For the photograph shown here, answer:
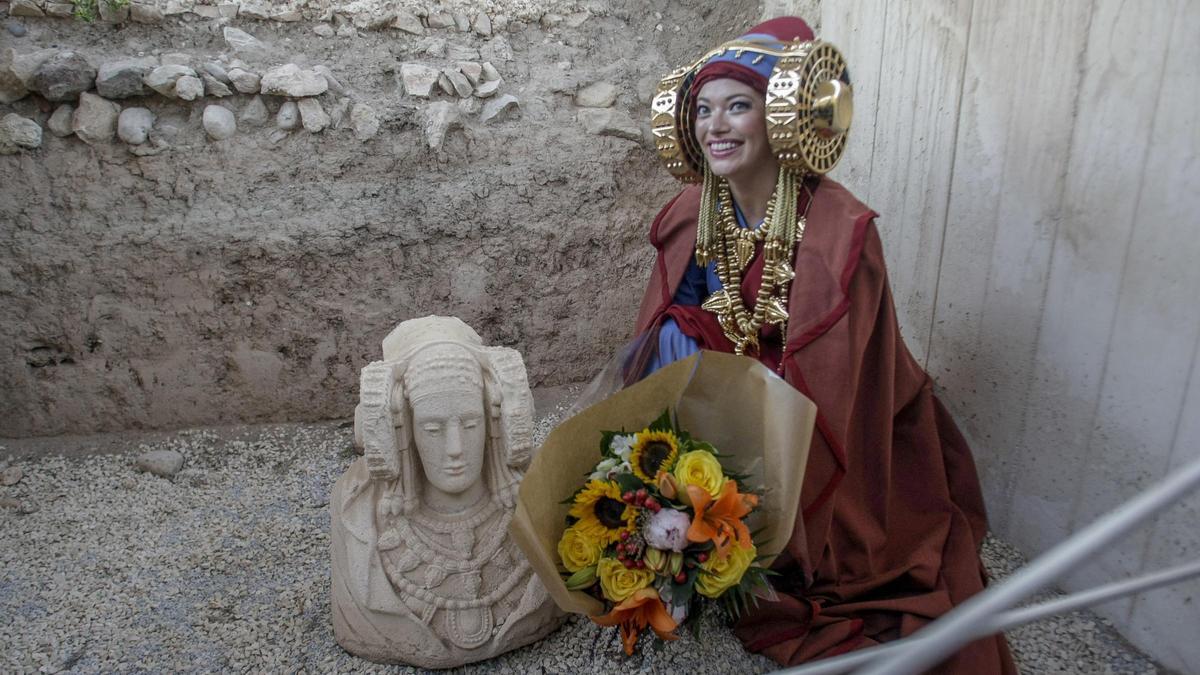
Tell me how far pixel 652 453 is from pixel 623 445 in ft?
0.24

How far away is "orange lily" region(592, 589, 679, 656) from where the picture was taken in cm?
182

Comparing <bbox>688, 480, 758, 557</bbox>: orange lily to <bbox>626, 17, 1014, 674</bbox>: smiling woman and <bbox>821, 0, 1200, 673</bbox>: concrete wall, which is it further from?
<bbox>821, 0, 1200, 673</bbox>: concrete wall

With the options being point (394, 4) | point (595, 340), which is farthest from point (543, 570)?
point (394, 4)

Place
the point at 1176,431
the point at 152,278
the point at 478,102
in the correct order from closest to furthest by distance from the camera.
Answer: the point at 1176,431, the point at 152,278, the point at 478,102

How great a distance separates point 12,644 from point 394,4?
3179 millimetres

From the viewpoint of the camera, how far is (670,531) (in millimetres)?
1794

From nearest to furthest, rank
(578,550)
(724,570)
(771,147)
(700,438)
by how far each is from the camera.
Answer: (724,570)
(578,550)
(700,438)
(771,147)

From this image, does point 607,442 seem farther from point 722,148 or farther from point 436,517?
point 722,148

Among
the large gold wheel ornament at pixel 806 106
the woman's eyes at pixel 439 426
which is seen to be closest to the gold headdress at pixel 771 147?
the large gold wheel ornament at pixel 806 106

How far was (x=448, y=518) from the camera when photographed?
237 cm

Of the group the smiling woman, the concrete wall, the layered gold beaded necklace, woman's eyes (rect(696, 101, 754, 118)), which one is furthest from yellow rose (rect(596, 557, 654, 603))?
the concrete wall

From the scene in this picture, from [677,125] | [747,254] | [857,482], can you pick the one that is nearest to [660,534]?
[857,482]

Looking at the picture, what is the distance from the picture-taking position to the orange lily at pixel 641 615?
71.6 inches

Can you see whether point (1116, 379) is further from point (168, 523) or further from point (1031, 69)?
point (168, 523)
